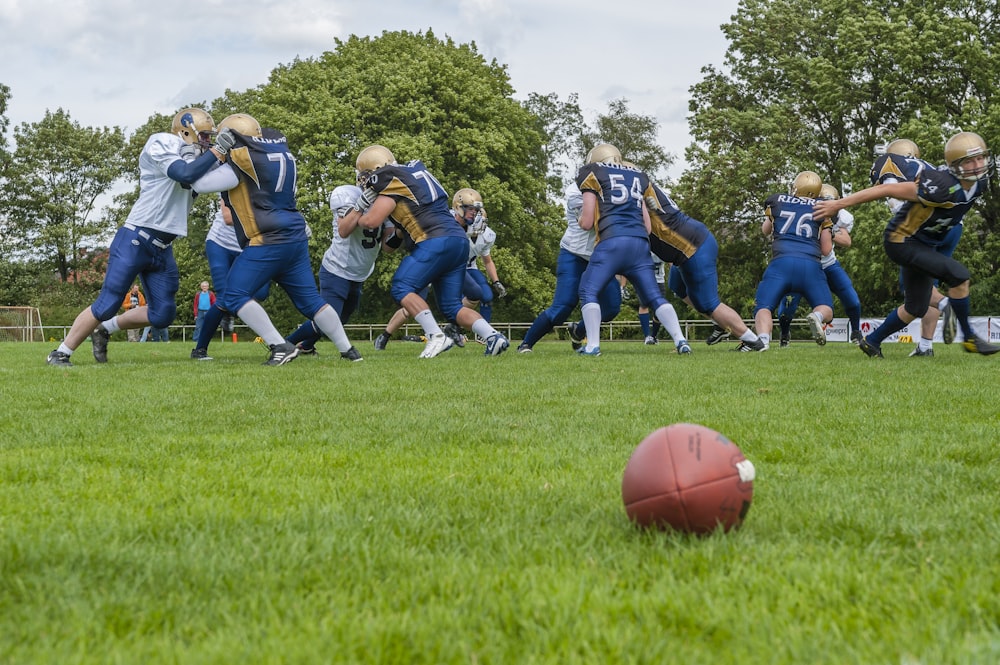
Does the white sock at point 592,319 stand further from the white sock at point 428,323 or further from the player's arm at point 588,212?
the white sock at point 428,323

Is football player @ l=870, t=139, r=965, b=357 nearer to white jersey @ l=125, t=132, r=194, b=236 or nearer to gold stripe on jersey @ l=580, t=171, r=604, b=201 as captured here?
gold stripe on jersey @ l=580, t=171, r=604, b=201

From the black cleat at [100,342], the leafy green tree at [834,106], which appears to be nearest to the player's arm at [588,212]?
the black cleat at [100,342]

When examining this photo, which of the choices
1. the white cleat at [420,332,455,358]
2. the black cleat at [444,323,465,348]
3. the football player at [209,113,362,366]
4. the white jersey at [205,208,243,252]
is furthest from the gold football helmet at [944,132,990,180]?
the black cleat at [444,323,465,348]

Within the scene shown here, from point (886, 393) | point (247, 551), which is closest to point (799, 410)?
point (886, 393)

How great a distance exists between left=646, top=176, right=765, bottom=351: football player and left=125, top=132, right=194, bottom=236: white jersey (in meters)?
5.79

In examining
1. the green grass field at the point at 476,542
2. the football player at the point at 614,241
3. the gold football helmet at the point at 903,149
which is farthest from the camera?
the football player at the point at 614,241

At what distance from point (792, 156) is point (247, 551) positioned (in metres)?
30.2

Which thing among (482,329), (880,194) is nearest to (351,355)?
(482,329)

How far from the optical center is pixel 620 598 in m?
1.99

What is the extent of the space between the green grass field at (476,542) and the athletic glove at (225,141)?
14.5 ft

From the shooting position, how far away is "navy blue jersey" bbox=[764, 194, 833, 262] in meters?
12.0

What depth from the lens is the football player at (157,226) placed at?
9148 millimetres

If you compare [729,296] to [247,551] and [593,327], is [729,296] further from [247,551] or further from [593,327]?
[247,551]

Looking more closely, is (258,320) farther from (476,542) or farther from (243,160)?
(476,542)
